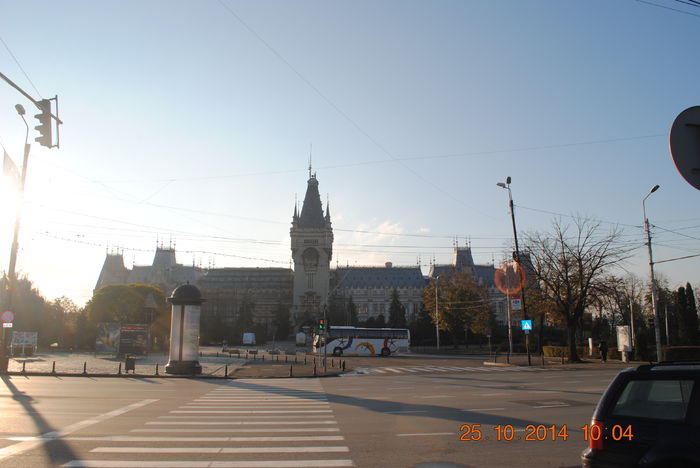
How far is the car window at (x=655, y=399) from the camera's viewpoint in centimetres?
565

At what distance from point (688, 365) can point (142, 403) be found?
15.8m

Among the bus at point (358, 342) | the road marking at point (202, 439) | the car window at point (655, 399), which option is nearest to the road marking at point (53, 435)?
the road marking at point (202, 439)

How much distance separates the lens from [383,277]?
16625 cm

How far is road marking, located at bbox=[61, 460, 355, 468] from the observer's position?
8711 millimetres

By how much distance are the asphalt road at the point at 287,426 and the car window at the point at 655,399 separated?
3422 mm

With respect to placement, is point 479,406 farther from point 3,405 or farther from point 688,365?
point 3,405

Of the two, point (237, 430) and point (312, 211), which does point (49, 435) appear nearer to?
point (237, 430)

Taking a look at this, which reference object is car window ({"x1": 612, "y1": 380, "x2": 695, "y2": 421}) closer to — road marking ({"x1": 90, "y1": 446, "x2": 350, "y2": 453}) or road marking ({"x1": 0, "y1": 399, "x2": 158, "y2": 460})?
road marking ({"x1": 90, "y1": 446, "x2": 350, "y2": 453})

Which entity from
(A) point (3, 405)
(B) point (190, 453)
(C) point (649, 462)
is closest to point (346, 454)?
(B) point (190, 453)

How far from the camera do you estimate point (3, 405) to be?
1598 cm

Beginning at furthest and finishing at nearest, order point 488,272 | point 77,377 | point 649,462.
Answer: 1. point 488,272
2. point 77,377
3. point 649,462

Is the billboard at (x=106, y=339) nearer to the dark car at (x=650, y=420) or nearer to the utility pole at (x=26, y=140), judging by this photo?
the utility pole at (x=26, y=140)

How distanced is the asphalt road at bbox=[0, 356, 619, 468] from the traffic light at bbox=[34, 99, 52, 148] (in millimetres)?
7046
